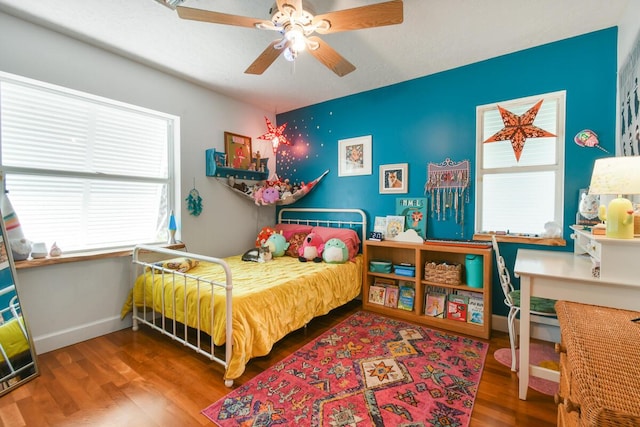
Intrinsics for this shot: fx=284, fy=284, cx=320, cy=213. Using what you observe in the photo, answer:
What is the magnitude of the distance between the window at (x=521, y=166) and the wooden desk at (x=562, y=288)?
0.68 metres

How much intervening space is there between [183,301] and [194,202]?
1.28m

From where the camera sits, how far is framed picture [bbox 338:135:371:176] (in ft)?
11.0

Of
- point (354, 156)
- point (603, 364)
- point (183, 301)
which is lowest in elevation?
point (183, 301)

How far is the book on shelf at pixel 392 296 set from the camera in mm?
2934

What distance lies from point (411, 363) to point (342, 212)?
192 cm

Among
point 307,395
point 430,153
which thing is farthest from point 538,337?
point 307,395

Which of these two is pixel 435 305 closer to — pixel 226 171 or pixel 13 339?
pixel 226 171

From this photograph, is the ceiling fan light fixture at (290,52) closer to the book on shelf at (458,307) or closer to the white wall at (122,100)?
the white wall at (122,100)

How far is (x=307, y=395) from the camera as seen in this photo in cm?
169

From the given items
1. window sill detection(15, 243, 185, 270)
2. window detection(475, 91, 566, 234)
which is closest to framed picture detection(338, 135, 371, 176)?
window detection(475, 91, 566, 234)

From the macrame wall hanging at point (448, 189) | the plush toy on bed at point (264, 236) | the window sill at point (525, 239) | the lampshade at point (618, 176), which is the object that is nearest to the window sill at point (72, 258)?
the plush toy on bed at point (264, 236)

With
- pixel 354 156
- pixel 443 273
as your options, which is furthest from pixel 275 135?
pixel 443 273

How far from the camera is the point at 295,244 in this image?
3311 millimetres

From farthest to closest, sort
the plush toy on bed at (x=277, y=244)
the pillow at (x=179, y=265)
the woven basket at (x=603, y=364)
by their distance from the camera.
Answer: the plush toy on bed at (x=277, y=244)
the pillow at (x=179, y=265)
the woven basket at (x=603, y=364)
